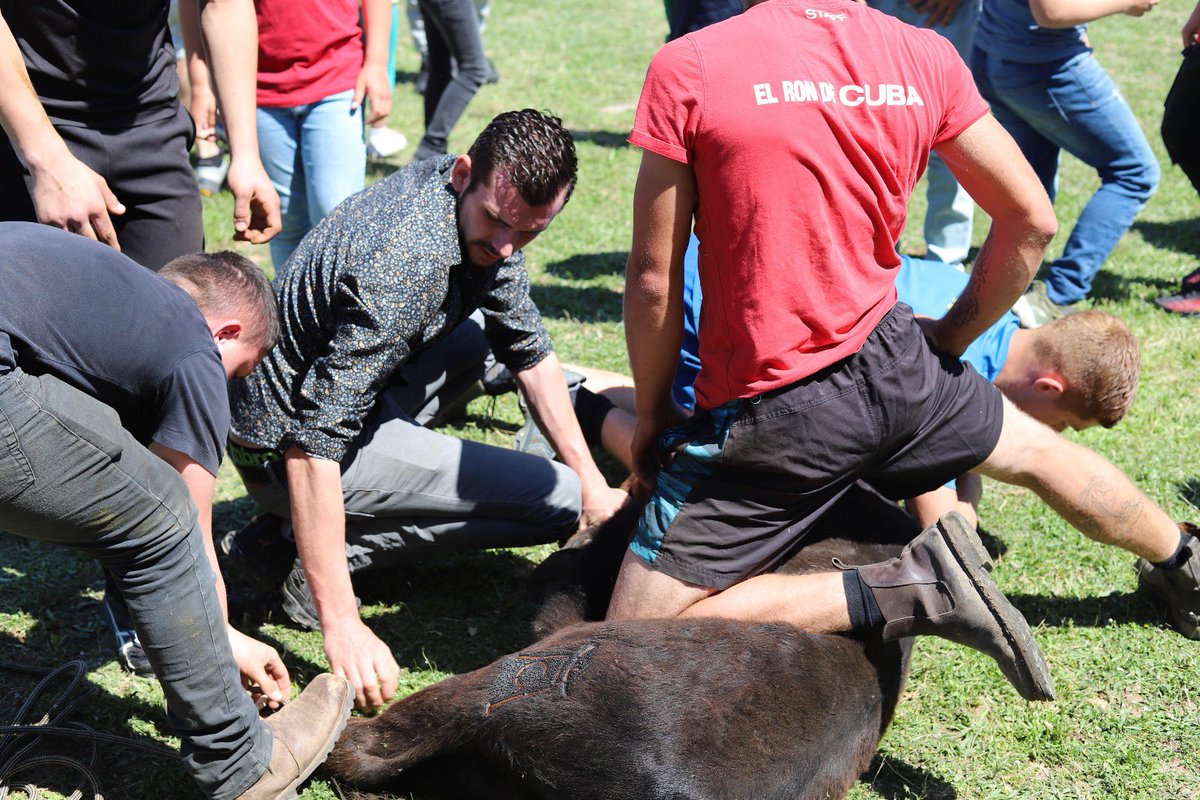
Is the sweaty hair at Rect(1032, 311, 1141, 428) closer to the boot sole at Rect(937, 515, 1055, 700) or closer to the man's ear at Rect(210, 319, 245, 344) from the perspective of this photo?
the boot sole at Rect(937, 515, 1055, 700)

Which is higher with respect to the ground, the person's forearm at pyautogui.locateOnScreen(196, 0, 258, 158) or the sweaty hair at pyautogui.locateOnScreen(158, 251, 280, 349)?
the person's forearm at pyautogui.locateOnScreen(196, 0, 258, 158)

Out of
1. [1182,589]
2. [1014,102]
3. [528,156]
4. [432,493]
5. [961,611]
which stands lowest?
[1182,589]

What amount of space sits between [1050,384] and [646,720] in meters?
2.11

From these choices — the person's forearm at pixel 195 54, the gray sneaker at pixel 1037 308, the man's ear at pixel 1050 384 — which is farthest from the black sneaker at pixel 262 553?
the gray sneaker at pixel 1037 308

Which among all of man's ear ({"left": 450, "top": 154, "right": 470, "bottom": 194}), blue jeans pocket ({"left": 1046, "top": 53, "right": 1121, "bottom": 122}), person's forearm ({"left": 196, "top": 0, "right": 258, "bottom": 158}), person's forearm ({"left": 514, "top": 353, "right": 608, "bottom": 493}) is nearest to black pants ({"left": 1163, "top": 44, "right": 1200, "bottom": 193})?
blue jeans pocket ({"left": 1046, "top": 53, "right": 1121, "bottom": 122})

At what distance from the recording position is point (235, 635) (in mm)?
2674

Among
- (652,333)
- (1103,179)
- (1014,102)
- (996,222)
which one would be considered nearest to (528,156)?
(652,333)

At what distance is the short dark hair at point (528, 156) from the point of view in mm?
2898

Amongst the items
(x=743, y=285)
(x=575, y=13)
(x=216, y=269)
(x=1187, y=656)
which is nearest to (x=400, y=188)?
(x=216, y=269)

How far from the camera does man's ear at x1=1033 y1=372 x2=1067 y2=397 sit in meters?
3.64

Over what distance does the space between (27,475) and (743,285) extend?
159 cm

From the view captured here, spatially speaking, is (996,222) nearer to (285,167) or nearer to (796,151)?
(796,151)

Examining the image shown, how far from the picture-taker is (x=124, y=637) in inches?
122

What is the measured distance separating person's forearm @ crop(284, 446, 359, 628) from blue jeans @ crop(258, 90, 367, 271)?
5.61ft
